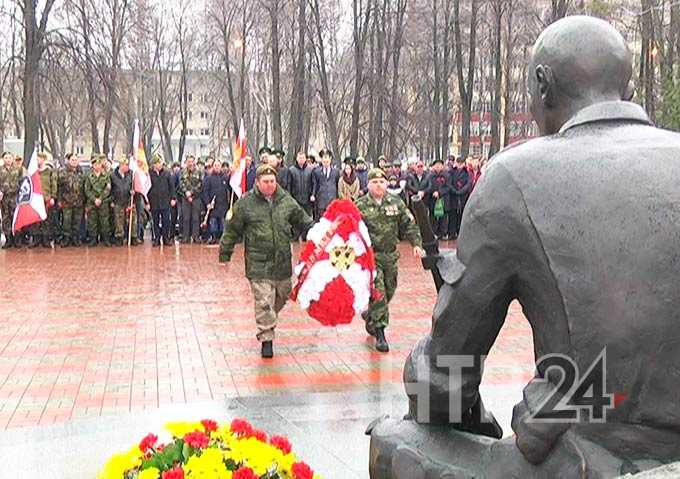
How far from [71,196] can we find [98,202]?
0.56m

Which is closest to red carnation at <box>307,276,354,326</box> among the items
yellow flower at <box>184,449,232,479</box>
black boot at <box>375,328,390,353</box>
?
black boot at <box>375,328,390,353</box>

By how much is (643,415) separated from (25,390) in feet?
18.7

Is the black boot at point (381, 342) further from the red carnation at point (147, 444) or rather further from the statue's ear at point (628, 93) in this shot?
the statue's ear at point (628, 93)

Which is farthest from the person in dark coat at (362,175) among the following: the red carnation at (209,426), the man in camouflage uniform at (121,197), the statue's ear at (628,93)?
the statue's ear at (628,93)

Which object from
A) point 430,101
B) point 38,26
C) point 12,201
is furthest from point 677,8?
point 12,201

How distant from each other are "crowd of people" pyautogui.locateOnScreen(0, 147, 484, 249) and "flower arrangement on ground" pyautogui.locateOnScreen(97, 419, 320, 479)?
43.3 feet

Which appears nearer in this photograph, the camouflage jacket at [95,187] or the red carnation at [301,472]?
the red carnation at [301,472]

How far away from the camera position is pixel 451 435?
2.41 meters

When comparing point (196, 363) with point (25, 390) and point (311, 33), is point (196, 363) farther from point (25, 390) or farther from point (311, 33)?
point (311, 33)

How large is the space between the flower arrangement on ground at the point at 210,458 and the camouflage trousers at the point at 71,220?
587 inches

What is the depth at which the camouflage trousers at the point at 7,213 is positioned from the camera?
17.2m

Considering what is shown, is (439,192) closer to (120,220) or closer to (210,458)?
(120,220)

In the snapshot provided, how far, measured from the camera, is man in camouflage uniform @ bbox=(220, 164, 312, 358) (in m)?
8.00

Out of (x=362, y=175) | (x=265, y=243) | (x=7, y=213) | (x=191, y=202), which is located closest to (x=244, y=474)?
(x=265, y=243)
